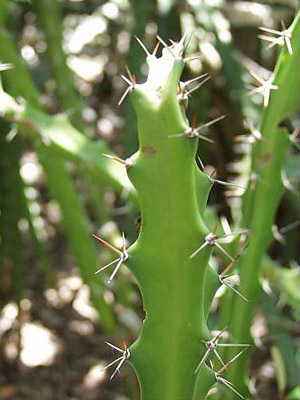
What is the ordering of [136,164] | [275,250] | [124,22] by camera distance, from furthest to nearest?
[275,250], [124,22], [136,164]

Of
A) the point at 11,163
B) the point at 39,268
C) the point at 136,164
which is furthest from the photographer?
the point at 39,268

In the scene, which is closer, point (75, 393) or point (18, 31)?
point (75, 393)

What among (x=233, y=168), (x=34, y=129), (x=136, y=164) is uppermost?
(x=136, y=164)

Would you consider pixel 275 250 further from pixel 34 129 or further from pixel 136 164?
pixel 136 164

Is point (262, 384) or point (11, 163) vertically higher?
point (11, 163)

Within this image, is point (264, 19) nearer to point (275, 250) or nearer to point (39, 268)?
point (275, 250)

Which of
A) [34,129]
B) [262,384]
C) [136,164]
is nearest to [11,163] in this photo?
[34,129]
